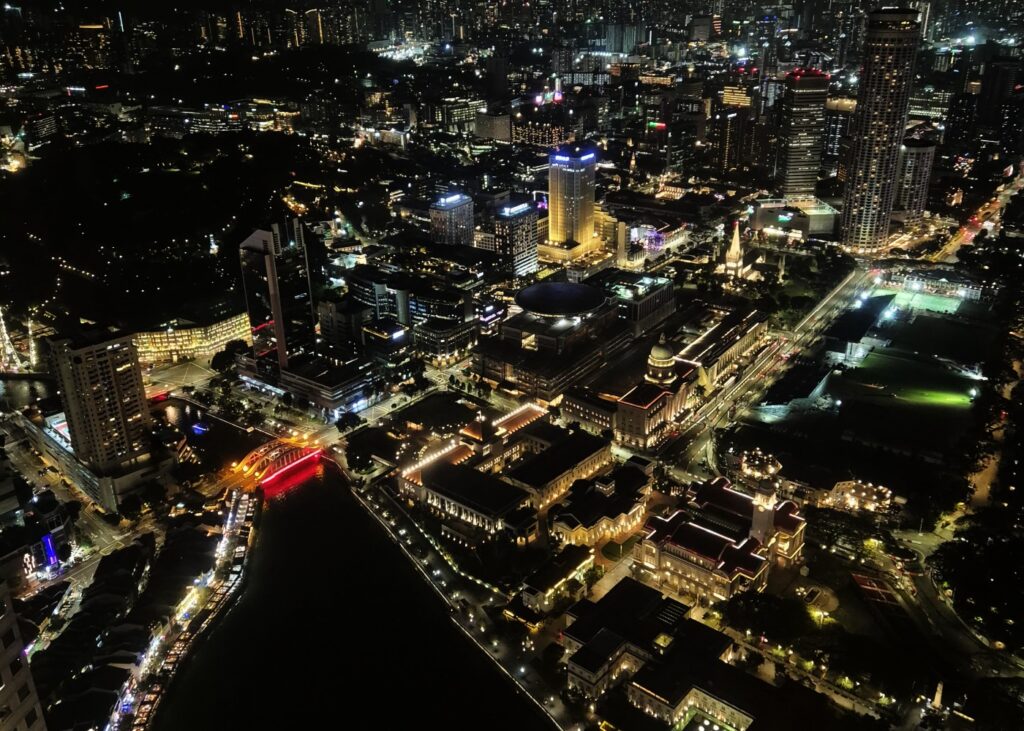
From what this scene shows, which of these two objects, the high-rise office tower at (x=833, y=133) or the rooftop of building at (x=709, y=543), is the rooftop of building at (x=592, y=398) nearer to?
the rooftop of building at (x=709, y=543)

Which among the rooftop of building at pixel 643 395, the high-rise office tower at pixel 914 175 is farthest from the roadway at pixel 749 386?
the high-rise office tower at pixel 914 175

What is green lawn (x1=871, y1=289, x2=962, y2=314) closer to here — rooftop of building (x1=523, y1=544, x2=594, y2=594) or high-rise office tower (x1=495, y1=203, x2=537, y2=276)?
high-rise office tower (x1=495, y1=203, x2=537, y2=276)

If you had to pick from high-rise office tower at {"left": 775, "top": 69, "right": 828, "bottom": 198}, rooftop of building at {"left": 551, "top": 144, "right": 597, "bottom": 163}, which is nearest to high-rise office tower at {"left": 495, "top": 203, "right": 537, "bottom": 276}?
rooftop of building at {"left": 551, "top": 144, "right": 597, "bottom": 163}

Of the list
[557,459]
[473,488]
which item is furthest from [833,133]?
[473,488]

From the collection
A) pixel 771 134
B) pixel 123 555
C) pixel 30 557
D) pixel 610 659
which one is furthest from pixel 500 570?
pixel 771 134

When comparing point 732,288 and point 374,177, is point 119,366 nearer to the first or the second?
point 732,288
